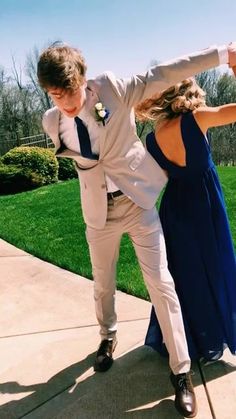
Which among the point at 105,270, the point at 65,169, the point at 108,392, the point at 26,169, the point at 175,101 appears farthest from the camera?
the point at 65,169

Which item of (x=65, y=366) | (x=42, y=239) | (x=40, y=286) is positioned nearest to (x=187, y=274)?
(x=65, y=366)

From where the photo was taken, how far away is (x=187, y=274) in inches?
114

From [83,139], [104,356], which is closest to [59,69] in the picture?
[83,139]

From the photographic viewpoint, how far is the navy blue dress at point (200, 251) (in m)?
2.80

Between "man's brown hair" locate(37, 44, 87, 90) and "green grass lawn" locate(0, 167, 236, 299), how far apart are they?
2336 mm

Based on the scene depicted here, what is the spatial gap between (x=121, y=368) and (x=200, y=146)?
1445 mm

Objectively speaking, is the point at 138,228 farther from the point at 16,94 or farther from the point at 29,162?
the point at 16,94

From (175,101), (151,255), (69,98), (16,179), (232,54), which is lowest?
(16,179)

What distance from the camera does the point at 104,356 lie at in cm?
306

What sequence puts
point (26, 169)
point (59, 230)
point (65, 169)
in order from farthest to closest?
point (65, 169)
point (26, 169)
point (59, 230)

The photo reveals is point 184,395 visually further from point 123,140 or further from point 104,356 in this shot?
point 123,140

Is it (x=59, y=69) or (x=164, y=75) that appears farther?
(x=164, y=75)

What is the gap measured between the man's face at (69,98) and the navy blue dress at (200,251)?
1.73 feet

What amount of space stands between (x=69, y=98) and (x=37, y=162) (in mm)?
10515
